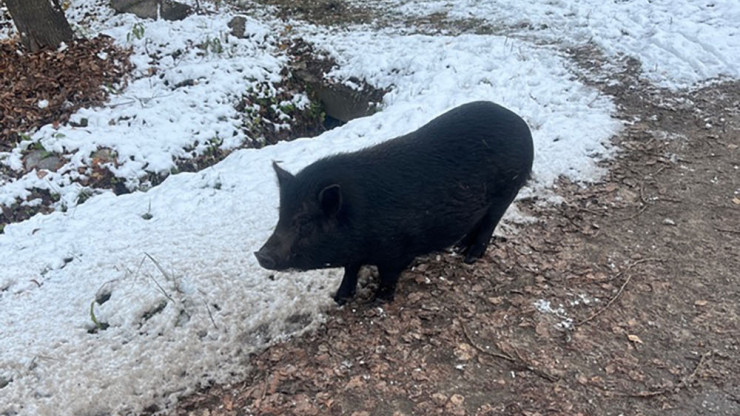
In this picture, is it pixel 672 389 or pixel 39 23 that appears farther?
pixel 39 23

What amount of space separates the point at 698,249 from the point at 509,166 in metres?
1.84

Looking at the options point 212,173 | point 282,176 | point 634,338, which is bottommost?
point 634,338

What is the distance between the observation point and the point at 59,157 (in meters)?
6.48

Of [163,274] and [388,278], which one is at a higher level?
[388,278]

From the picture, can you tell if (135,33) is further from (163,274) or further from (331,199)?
(331,199)

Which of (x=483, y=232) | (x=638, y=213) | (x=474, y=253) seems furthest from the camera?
(x=638, y=213)

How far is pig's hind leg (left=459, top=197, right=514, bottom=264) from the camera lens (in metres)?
4.09

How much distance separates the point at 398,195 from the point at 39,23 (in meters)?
7.14

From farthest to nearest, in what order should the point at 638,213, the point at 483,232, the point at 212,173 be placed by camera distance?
the point at 212,173 → the point at 638,213 → the point at 483,232

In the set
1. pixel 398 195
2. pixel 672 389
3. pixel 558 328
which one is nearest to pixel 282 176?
pixel 398 195

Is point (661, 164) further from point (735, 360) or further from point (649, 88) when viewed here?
point (735, 360)

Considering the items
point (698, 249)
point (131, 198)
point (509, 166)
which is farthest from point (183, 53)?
point (698, 249)

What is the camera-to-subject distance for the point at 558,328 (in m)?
3.71

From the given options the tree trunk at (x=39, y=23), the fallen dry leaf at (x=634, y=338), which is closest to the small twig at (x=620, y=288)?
the fallen dry leaf at (x=634, y=338)
